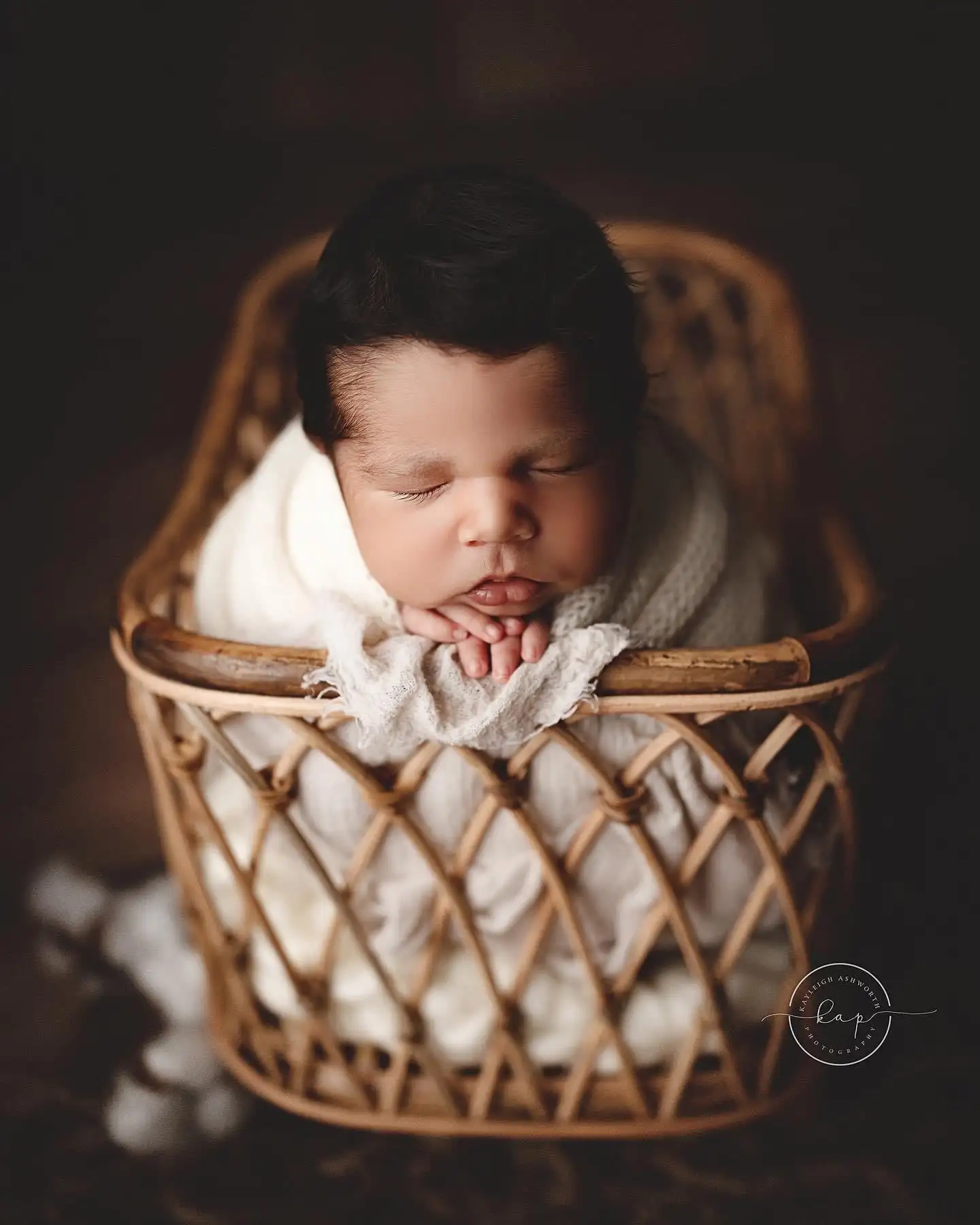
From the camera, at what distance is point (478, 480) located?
58 cm

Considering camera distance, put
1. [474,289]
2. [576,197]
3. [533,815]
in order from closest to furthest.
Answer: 1. [474,289]
2. [533,815]
3. [576,197]

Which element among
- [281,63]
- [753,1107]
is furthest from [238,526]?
[281,63]

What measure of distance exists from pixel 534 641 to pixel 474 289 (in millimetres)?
194

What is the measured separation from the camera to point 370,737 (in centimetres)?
58

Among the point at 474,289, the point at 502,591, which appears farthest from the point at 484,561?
the point at 474,289

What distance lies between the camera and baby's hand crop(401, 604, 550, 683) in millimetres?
619

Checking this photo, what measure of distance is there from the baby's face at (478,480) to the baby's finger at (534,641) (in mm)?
13

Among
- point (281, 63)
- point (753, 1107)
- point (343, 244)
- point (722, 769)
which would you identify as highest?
point (281, 63)

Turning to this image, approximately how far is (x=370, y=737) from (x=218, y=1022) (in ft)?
1.26

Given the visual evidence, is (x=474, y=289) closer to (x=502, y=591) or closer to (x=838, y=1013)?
(x=502, y=591)

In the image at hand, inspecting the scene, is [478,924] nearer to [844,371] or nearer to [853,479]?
[853,479]

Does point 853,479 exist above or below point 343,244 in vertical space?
below

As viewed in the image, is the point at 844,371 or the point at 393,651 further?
the point at 844,371

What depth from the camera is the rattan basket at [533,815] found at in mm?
577
